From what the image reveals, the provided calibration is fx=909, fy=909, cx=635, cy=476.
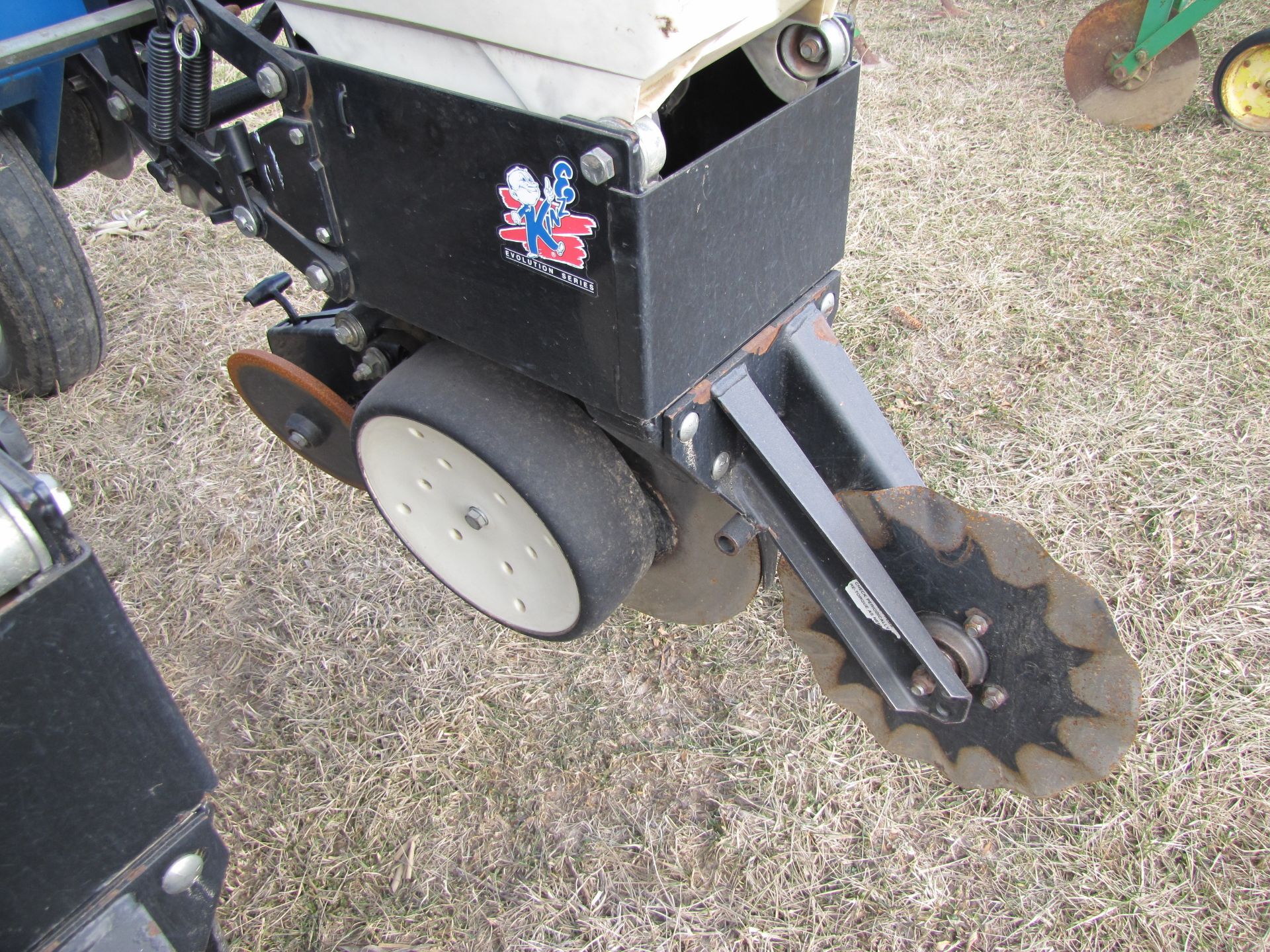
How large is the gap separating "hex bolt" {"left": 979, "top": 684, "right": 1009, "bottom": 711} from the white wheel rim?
0.50 m

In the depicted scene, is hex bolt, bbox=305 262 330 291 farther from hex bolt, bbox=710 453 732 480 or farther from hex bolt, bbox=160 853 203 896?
hex bolt, bbox=160 853 203 896

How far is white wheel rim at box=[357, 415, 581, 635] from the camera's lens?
1119mm

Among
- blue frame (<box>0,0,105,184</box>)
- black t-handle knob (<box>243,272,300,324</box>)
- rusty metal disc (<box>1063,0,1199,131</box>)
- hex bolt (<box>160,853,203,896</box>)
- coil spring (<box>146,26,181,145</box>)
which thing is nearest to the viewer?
hex bolt (<box>160,853,203,896</box>)

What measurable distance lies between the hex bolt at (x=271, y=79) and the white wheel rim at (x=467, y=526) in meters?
0.38

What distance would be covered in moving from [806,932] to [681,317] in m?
0.91

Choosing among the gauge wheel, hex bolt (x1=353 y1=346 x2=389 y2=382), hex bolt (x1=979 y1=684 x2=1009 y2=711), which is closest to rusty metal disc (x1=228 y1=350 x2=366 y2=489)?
hex bolt (x1=353 y1=346 x2=389 y2=382)

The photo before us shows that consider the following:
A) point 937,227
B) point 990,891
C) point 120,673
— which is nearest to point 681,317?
point 120,673

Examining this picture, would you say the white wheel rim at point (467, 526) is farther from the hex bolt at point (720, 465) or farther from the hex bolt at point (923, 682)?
the hex bolt at point (923, 682)

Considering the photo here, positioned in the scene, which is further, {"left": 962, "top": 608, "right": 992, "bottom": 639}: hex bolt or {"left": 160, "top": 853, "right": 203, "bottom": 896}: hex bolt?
{"left": 962, "top": 608, "right": 992, "bottom": 639}: hex bolt

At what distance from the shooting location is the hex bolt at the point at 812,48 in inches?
37.4

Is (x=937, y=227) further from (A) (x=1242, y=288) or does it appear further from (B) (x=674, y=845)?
(B) (x=674, y=845)

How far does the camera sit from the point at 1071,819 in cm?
140

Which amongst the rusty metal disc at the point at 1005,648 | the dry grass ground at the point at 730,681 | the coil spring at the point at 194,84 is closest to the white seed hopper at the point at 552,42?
the coil spring at the point at 194,84

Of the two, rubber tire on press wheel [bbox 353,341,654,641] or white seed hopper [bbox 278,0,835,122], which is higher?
white seed hopper [bbox 278,0,835,122]
